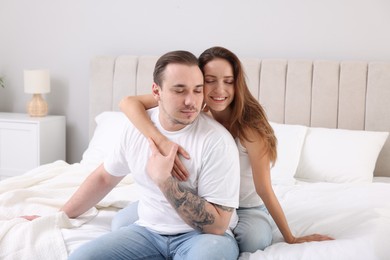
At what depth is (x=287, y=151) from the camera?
10.5 ft

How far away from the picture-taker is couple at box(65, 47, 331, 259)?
1838 mm

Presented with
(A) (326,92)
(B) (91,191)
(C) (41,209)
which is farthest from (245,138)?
(A) (326,92)

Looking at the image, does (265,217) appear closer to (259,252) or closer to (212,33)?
(259,252)

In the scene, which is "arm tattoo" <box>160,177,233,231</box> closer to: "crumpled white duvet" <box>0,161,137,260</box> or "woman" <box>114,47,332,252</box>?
"woman" <box>114,47,332,252</box>

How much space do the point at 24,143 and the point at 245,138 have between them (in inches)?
92.3

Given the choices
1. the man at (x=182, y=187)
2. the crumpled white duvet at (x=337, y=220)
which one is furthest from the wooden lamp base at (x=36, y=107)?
the man at (x=182, y=187)

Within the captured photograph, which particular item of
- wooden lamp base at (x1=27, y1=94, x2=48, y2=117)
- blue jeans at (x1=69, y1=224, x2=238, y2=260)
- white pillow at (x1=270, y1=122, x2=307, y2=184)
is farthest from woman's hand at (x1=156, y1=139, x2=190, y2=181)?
wooden lamp base at (x1=27, y1=94, x2=48, y2=117)

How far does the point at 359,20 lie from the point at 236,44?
0.76 metres

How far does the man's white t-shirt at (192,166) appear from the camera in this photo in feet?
6.06

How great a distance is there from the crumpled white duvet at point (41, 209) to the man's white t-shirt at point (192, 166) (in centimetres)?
31

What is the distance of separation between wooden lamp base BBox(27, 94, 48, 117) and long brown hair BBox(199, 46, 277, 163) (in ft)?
7.63

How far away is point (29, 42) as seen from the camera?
4.32 metres

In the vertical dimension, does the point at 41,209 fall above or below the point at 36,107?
below

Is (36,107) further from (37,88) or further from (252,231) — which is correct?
(252,231)
